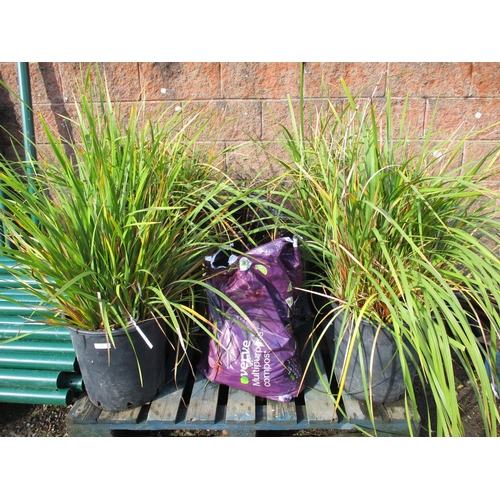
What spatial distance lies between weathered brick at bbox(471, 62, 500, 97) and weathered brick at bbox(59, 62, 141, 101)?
1.84 metres

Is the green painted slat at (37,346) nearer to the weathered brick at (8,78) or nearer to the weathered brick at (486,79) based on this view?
the weathered brick at (8,78)

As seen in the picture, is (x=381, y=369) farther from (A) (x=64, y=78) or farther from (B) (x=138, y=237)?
(A) (x=64, y=78)

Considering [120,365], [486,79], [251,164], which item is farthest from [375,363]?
[486,79]

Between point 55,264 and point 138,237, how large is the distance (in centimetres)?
28

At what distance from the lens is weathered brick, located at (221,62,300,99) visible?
95.9 inches

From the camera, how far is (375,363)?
1553mm

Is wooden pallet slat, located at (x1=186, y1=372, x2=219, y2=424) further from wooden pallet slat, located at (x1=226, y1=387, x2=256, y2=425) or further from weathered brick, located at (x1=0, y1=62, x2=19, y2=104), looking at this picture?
weathered brick, located at (x1=0, y1=62, x2=19, y2=104)

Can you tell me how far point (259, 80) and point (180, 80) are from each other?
441mm

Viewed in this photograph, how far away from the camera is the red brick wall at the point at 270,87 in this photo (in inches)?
95.3

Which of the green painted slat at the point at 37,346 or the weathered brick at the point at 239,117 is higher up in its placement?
the weathered brick at the point at 239,117

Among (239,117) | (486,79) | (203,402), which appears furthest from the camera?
(239,117)

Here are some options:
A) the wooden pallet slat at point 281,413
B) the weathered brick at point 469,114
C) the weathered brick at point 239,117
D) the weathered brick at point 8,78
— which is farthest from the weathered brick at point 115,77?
the wooden pallet slat at point 281,413

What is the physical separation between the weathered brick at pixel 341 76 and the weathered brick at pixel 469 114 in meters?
0.34

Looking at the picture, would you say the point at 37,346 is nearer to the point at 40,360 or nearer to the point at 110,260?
the point at 40,360
